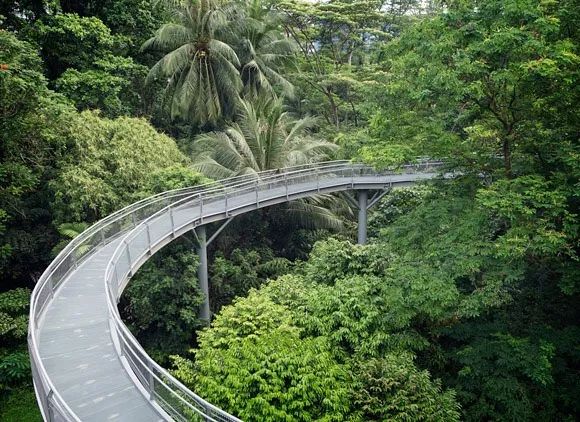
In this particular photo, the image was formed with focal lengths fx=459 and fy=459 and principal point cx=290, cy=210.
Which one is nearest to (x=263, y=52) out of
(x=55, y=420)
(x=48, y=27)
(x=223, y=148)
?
(x=223, y=148)

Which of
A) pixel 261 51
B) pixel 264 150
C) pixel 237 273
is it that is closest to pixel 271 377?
pixel 237 273

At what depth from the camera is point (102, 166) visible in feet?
52.7

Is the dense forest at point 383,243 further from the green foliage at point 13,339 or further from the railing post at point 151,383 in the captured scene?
the railing post at point 151,383

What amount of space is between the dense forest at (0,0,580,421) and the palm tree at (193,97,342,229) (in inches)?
6.9

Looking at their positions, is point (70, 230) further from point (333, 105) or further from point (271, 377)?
point (333, 105)

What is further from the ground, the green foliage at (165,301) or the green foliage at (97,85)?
the green foliage at (97,85)

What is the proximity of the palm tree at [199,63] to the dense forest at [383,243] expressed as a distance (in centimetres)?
322

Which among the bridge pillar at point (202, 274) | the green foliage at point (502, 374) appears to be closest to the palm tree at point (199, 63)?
the bridge pillar at point (202, 274)

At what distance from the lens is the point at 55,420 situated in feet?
20.1

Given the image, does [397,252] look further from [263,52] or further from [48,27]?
[263,52]

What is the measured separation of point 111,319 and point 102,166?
898 centimetres

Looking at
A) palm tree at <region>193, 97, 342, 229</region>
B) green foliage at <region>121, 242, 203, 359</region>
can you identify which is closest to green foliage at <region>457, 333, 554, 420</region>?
green foliage at <region>121, 242, 203, 359</region>

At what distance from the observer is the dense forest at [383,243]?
9398mm

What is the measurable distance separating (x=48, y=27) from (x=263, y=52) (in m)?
12.4
